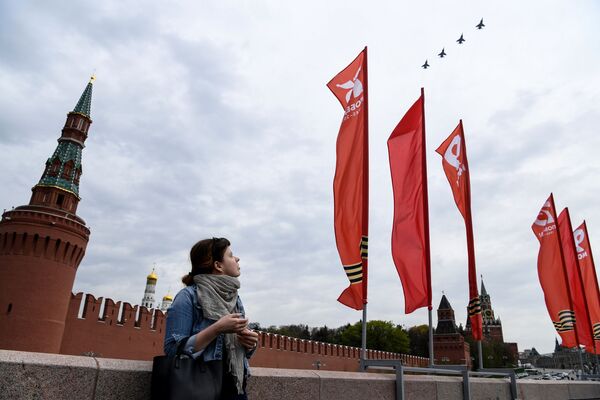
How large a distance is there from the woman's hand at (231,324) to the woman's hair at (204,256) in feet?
1.23

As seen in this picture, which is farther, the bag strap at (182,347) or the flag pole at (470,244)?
the flag pole at (470,244)

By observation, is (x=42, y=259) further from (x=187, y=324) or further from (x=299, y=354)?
(x=187, y=324)

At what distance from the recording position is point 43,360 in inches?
92.4

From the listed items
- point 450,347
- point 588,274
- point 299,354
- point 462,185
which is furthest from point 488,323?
point 462,185

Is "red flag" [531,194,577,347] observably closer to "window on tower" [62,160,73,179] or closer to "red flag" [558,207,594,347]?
"red flag" [558,207,594,347]

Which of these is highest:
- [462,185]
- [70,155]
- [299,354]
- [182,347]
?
[70,155]

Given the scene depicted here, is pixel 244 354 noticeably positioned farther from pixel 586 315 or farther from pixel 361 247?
pixel 586 315

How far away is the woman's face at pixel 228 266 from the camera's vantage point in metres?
2.53

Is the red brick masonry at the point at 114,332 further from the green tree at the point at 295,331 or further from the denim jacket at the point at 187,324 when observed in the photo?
the green tree at the point at 295,331

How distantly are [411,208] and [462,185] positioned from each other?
2.55m

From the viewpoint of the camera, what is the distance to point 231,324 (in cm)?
219

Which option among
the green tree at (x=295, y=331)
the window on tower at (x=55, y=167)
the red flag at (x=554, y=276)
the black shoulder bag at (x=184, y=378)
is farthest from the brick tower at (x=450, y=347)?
the black shoulder bag at (x=184, y=378)

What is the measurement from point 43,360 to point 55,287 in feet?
82.5

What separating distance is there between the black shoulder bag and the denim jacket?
37mm
